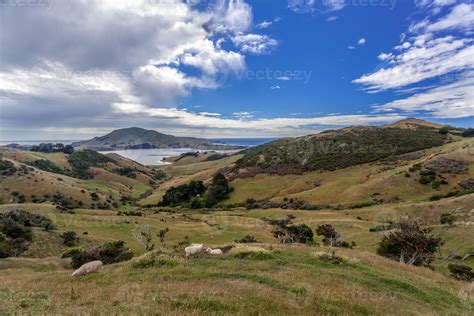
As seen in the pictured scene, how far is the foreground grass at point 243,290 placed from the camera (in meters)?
8.00

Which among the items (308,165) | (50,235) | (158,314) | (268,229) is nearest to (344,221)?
(268,229)

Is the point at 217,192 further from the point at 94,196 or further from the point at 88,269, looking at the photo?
the point at 88,269

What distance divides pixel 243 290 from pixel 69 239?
128ft

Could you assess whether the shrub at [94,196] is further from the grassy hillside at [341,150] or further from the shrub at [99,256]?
the shrub at [99,256]

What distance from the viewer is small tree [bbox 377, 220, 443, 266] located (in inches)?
897

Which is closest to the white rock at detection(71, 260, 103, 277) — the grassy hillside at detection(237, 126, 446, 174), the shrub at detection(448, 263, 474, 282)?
the shrub at detection(448, 263, 474, 282)

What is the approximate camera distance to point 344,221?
177 feet

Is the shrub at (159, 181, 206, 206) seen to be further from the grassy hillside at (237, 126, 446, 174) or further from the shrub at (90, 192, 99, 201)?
the grassy hillside at (237, 126, 446, 174)

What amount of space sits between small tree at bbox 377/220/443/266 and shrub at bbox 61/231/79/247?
37.9 metres

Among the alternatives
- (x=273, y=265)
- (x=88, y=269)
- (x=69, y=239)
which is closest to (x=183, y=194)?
(x=69, y=239)

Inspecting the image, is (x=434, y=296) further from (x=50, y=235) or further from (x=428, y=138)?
(x=428, y=138)

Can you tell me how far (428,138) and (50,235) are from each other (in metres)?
162

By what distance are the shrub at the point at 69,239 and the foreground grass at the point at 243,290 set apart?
28.6 meters

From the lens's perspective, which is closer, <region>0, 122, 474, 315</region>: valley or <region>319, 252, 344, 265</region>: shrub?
<region>0, 122, 474, 315</region>: valley
